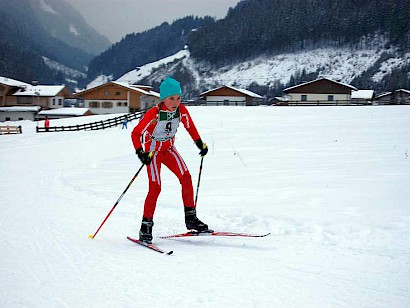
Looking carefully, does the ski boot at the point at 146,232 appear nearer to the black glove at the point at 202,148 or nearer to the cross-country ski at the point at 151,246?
the cross-country ski at the point at 151,246

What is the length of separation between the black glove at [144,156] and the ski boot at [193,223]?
0.88 meters

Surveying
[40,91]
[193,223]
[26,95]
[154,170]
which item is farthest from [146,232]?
[26,95]

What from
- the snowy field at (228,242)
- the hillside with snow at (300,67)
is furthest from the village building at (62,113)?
the hillside with snow at (300,67)

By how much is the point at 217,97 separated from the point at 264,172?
5378 centimetres

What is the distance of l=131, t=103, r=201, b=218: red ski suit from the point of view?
488 cm

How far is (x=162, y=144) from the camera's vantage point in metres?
5.06

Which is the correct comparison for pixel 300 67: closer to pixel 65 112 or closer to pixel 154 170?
pixel 65 112

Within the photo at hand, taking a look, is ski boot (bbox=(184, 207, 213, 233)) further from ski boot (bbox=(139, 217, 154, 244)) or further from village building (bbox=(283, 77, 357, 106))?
village building (bbox=(283, 77, 357, 106))

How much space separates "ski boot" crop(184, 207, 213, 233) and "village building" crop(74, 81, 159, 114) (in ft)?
187

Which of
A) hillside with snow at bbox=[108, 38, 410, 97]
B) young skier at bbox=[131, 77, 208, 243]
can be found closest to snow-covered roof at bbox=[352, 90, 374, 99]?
hillside with snow at bbox=[108, 38, 410, 97]

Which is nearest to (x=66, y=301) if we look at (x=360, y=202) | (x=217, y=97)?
(x=360, y=202)

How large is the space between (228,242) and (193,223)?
552 millimetres

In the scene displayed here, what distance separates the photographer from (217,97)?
205 ft

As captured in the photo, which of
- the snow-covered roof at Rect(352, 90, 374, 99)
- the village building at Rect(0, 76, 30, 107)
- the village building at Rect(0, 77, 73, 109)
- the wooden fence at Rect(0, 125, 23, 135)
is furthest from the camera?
the snow-covered roof at Rect(352, 90, 374, 99)
